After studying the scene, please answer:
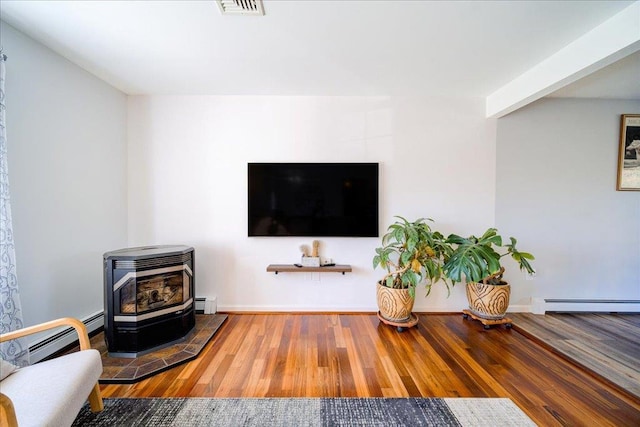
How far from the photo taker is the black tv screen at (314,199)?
2703mm

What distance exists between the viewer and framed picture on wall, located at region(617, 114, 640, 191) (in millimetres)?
2723

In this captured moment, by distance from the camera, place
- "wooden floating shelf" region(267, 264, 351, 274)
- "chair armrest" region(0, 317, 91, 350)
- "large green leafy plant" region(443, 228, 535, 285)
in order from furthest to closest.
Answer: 1. "wooden floating shelf" region(267, 264, 351, 274)
2. "large green leafy plant" region(443, 228, 535, 285)
3. "chair armrest" region(0, 317, 91, 350)

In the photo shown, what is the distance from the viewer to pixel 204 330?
2381mm

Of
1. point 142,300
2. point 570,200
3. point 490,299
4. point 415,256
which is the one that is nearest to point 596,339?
point 490,299

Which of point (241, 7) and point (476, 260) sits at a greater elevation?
point (241, 7)

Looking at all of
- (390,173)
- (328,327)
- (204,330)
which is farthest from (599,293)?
(204,330)

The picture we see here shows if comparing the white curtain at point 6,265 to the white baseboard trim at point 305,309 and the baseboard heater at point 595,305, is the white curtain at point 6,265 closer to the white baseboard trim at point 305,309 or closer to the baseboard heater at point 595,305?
the white baseboard trim at point 305,309

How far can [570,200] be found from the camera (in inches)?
109

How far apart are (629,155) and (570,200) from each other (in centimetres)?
85

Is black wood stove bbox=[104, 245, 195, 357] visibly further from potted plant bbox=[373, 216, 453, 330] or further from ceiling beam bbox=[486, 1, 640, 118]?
ceiling beam bbox=[486, 1, 640, 118]

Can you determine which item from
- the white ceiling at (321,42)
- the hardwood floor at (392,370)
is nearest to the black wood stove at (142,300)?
the hardwood floor at (392,370)

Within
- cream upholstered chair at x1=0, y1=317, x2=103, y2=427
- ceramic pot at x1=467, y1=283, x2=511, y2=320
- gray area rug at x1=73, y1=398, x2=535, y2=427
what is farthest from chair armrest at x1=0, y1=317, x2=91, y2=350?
ceramic pot at x1=467, y1=283, x2=511, y2=320

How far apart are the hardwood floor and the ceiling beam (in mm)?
2329

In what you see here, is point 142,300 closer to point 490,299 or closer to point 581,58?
point 490,299
